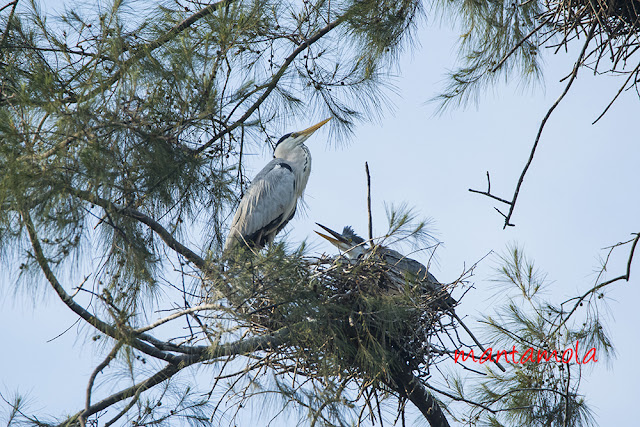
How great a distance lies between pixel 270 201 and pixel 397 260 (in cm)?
104

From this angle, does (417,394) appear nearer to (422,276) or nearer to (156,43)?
(422,276)

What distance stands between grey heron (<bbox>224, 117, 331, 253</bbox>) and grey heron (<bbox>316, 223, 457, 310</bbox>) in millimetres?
439

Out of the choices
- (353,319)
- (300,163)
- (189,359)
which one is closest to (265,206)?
(300,163)

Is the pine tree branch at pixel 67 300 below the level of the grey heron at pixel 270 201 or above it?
below

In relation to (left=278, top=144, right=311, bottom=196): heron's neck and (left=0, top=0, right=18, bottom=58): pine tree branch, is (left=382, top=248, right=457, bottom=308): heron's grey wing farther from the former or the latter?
(left=0, top=0, right=18, bottom=58): pine tree branch

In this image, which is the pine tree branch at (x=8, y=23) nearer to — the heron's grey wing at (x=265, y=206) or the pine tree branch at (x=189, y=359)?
the pine tree branch at (x=189, y=359)

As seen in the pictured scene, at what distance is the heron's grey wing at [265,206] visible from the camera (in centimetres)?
413

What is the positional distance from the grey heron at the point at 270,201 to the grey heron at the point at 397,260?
439 millimetres

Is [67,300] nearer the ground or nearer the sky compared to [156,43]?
nearer the ground

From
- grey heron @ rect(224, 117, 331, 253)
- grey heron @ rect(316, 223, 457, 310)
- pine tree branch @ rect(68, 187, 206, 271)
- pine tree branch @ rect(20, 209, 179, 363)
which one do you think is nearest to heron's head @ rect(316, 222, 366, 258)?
grey heron @ rect(316, 223, 457, 310)

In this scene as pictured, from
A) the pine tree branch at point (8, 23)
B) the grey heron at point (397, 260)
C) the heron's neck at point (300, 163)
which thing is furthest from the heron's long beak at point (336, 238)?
→ the pine tree branch at point (8, 23)

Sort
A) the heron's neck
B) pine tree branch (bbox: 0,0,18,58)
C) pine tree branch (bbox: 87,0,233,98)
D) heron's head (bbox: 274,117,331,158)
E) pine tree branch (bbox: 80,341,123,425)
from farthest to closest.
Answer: heron's head (bbox: 274,117,331,158)
the heron's neck
pine tree branch (bbox: 0,0,18,58)
pine tree branch (bbox: 87,0,233,98)
pine tree branch (bbox: 80,341,123,425)

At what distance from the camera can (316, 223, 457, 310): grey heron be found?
9.45 feet

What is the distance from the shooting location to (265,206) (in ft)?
13.9
